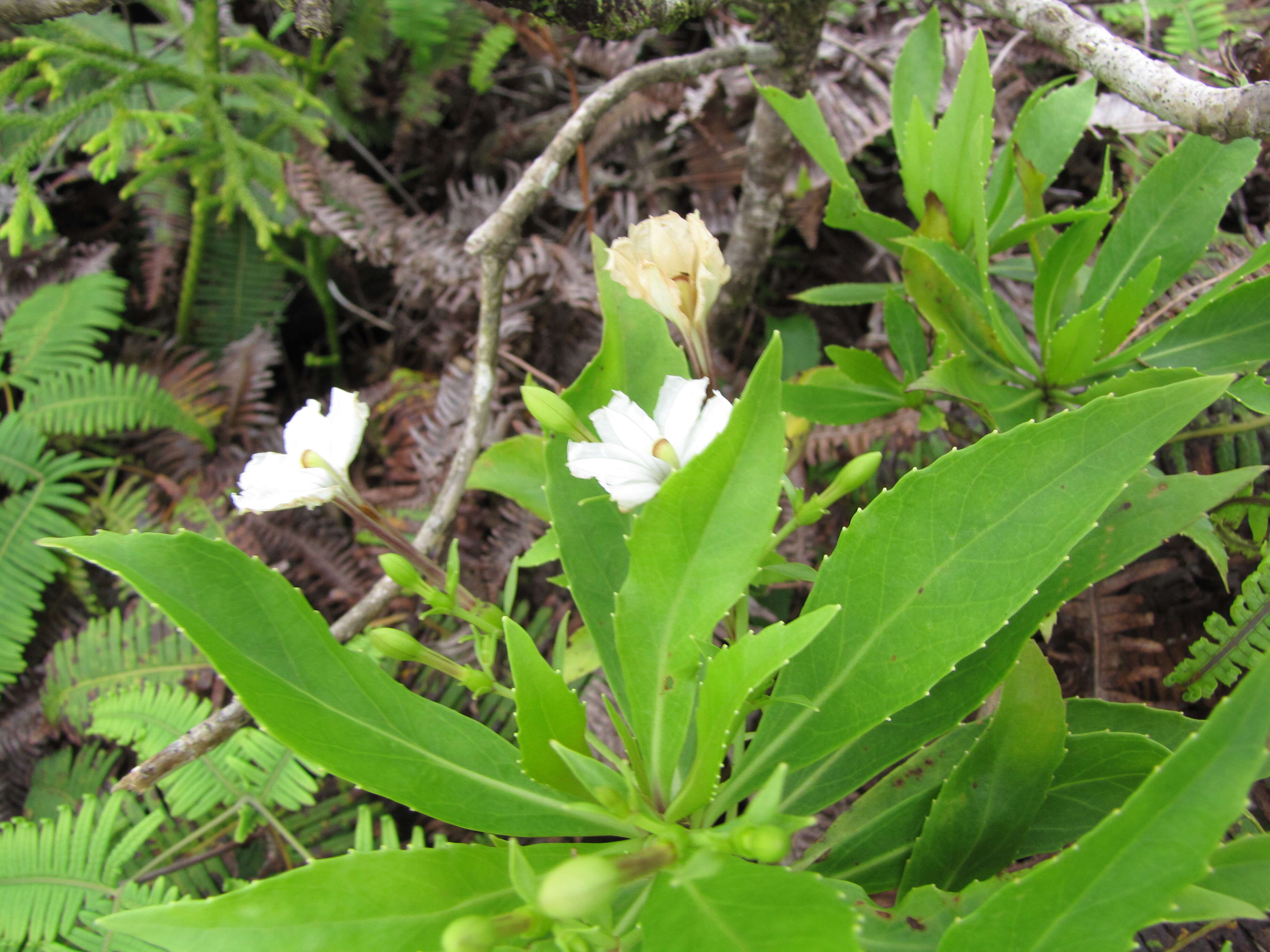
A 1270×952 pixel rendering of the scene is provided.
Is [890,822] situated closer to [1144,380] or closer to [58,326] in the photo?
[1144,380]

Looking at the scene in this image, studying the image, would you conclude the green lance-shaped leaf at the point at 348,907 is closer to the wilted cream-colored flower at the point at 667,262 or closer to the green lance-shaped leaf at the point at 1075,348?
the wilted cream-colored flower at the point at 667,262

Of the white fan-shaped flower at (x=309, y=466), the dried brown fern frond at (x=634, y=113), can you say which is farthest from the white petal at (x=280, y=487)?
the dried brown fern frond at (x=634, y=113)

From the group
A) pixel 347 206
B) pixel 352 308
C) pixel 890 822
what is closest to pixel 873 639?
pixel 890 822

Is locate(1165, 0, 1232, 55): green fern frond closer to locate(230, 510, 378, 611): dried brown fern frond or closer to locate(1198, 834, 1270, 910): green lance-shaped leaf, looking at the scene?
locate(1198, 834, 1270, 910): green lance-shaped leaf

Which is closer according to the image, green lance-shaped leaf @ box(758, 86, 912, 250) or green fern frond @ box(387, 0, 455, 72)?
green lance-shaped leaf @ box(758, 86, 912, 250)

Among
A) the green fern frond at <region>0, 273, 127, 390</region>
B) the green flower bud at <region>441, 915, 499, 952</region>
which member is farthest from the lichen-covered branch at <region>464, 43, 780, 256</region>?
the green fern frond at <region>0, 273, 127, 390</region>

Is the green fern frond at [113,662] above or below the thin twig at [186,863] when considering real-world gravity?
above
